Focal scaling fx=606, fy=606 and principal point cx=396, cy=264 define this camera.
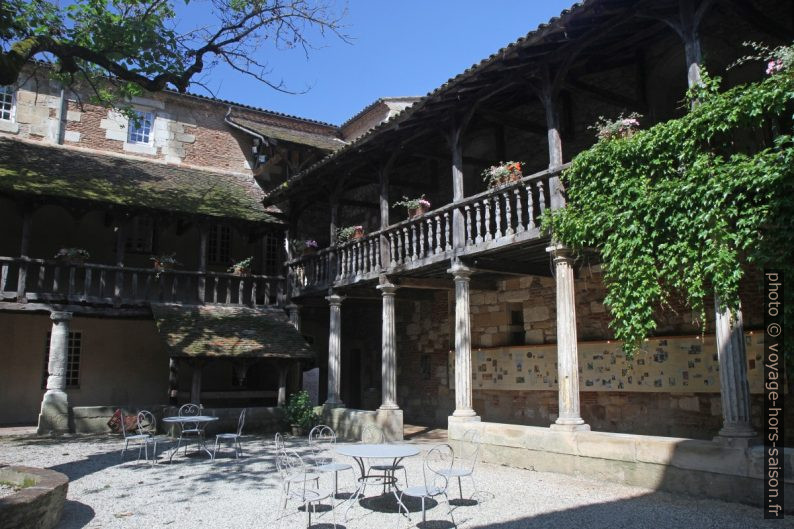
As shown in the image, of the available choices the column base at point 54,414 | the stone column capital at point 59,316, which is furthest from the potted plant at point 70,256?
the column base at point 54,414

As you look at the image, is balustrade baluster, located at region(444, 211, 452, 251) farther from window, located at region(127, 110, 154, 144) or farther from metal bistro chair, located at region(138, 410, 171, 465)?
window, located at region(127, 110, 154, 144)

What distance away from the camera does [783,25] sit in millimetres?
8648

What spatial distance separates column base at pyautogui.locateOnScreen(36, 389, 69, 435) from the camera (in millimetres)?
12789

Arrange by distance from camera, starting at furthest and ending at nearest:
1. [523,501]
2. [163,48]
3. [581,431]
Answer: [163,48], [581,431], [523,501]

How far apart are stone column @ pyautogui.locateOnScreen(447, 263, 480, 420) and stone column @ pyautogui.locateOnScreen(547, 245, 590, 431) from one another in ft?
6.76

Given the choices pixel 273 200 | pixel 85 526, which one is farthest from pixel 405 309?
pixel 85 526

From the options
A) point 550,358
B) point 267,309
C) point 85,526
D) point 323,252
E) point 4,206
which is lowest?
point 85,526

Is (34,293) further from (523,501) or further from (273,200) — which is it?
(523,501)

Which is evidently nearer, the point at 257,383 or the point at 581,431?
the point at 581,431

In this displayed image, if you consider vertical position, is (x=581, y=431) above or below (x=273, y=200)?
below

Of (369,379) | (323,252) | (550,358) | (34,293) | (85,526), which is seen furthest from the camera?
(369,379)

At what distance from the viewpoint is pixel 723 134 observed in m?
6.88

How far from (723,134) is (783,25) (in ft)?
10.4

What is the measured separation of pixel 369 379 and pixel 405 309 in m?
2.81
